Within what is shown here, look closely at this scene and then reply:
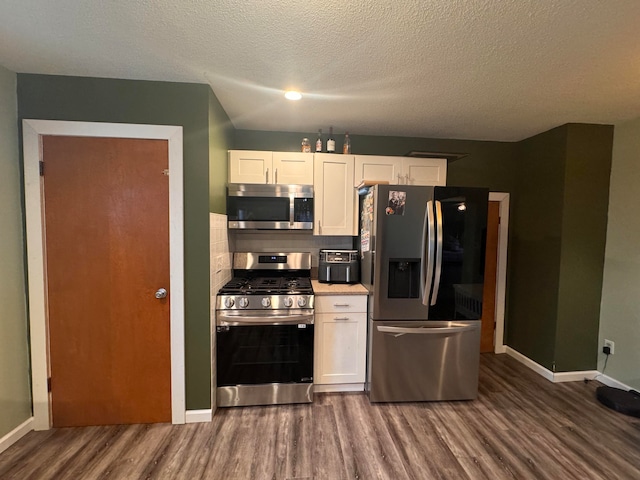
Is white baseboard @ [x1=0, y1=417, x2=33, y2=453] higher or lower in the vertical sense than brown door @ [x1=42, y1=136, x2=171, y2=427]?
lower

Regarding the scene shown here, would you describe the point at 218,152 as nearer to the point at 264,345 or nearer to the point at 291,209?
the point at 291,209

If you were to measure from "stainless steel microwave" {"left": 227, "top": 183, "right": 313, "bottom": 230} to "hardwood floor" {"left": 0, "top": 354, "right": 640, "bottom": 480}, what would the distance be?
5.21 ft

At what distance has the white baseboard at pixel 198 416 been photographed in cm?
213

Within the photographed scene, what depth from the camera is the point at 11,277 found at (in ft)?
6.16

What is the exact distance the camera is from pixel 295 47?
1.59 meters

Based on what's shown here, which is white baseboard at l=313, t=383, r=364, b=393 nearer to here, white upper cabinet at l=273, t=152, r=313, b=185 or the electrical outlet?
white upper cabinet at l=273, t=152, r=313, b=185

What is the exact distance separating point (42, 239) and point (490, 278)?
420 centimetres

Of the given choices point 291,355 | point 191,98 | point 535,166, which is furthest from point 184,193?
point 535,166

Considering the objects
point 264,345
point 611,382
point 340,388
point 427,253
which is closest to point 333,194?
point 427,253

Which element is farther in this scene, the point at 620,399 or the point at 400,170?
the point at 400,170

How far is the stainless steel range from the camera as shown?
88.8 inches

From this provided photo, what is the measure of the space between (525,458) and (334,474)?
1.27 m

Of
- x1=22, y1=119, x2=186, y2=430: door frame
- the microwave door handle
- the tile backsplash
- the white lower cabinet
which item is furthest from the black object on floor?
x1=22, y1=119, x2=186, y2=430: door frame

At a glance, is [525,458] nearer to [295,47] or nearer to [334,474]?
[334,474]
